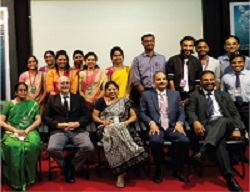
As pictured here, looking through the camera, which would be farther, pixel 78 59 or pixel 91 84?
pixel 78 59

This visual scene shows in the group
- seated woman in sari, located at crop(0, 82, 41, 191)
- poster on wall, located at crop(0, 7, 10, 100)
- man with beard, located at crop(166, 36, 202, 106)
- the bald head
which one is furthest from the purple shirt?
poster on wall, located at crop(0, 7, 10, 100)

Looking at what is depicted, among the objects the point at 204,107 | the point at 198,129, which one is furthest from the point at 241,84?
the point at 198,129

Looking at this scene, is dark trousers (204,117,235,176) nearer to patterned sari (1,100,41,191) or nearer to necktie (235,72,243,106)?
necktie (235,72,243,106)

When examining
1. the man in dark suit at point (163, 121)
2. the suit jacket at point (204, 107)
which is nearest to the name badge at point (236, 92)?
the suit jacket at point (204, 107)

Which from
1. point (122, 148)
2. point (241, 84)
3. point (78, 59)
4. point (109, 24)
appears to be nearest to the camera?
point (122, 148)

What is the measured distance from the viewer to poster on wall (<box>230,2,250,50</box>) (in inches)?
226

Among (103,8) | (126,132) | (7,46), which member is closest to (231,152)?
(126,132)

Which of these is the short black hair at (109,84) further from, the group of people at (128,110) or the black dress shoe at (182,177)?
the black dress shoe at (182,177)

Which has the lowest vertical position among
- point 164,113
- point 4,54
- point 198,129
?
point 198,129

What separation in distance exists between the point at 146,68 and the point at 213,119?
107 cm

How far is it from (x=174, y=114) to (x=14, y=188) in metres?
1.84

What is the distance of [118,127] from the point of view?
385 cm

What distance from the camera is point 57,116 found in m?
4.09

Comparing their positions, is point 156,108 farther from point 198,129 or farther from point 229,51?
point 229,51
